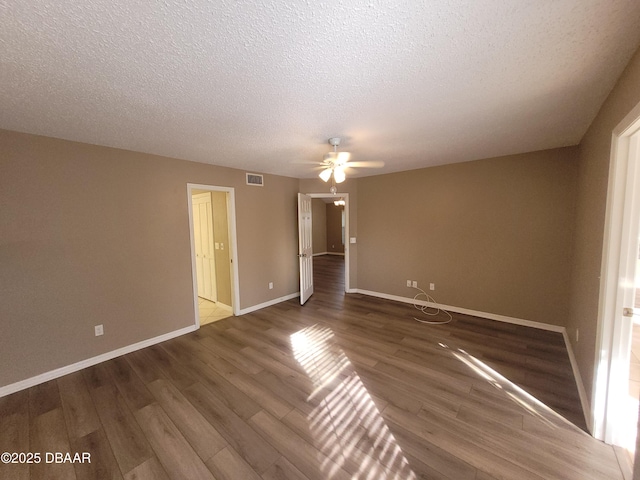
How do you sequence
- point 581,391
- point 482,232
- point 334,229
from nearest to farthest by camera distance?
1. point 581,391
2. point 482,232
3. point 334,229

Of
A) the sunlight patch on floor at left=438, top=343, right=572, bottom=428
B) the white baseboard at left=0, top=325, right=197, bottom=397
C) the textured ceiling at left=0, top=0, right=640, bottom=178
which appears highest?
the textured ceiling at left=0, top=0, right=640, bottom=178

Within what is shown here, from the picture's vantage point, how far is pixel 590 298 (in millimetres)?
2029

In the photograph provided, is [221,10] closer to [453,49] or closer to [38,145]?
[453,49]

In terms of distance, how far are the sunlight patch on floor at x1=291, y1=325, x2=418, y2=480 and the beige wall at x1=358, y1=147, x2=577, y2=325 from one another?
8.18ft

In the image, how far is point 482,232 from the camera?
12.5 feet

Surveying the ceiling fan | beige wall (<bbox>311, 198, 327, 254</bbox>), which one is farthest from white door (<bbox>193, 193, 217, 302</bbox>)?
beige wall (<bbox>311, 198, 327, 254</bbox>)

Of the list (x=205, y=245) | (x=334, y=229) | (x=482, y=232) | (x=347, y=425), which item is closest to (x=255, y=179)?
(x=205, y=245)

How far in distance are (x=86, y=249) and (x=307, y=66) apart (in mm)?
3061

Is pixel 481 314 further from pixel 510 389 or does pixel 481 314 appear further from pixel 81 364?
pixel 81 364

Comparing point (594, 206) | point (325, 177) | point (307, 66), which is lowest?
point (594, 206)

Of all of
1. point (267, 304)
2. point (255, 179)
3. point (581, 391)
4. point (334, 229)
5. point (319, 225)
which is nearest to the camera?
point (581, 391)

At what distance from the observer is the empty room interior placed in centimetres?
126

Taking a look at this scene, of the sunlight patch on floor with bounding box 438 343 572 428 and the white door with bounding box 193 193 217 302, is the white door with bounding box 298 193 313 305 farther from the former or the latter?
the sunlight patch on floor with bounding box 438 343 572 428

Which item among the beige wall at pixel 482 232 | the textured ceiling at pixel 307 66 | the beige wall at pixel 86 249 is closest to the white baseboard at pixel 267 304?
the beige wall at pixel 86 249
